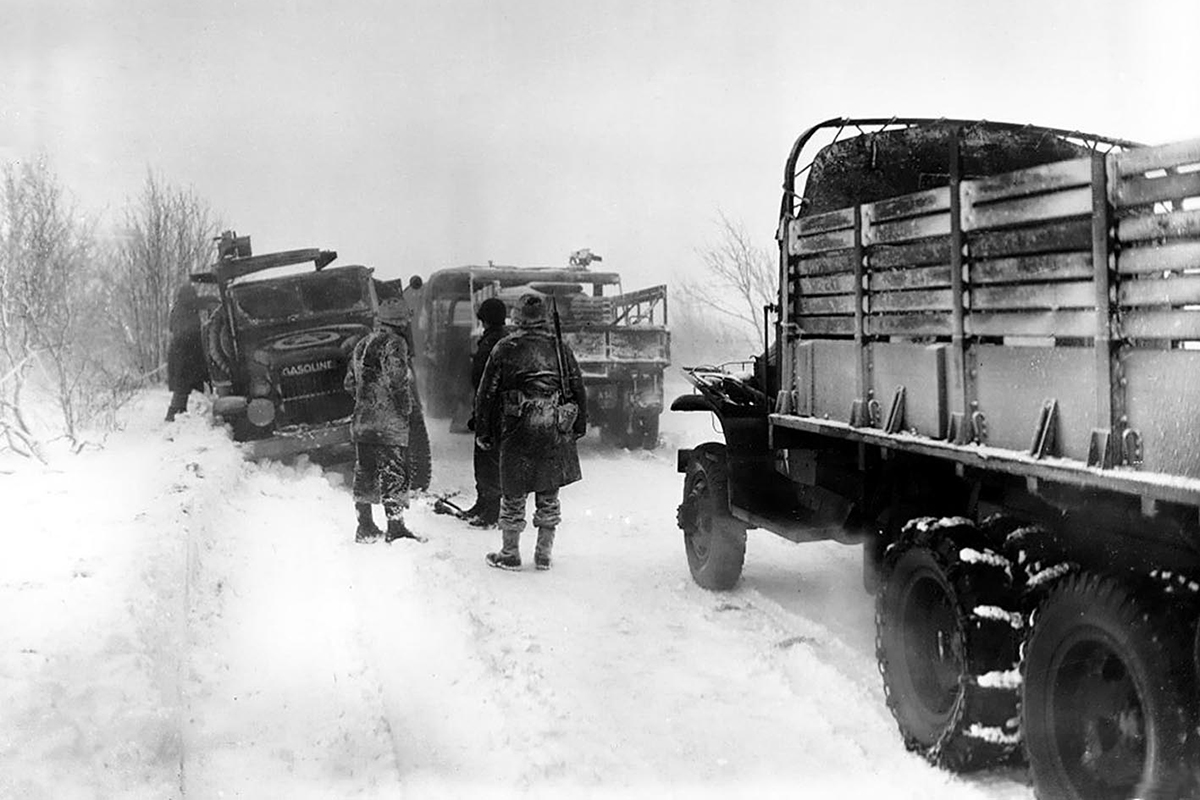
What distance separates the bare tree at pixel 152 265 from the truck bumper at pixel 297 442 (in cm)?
420

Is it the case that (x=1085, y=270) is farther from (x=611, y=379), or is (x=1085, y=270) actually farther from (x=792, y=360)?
(x=611, y=379)

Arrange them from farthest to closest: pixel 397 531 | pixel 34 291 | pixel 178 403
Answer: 1. pixel 178 403
2. pixel 34 291
3. pixel 397 531

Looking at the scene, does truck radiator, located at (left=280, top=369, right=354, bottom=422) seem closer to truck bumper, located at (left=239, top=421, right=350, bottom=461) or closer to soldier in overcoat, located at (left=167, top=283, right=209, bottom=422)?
truck bumper, located at (left=239, top=421, right=350, bottom=461)

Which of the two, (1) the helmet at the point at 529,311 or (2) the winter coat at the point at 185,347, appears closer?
(1) the helmet at the point at 529,311

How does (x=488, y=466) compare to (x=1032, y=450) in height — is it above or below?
below

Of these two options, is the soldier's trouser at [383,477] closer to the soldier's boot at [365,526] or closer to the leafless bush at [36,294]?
the soldier's boot at [365,526]

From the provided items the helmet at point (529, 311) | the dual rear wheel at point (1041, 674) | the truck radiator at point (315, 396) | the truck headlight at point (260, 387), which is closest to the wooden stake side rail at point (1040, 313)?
the dual rear wheel at point (1041, 674)

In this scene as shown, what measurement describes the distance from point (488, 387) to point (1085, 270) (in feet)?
14.7

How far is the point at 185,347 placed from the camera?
43.8 feet

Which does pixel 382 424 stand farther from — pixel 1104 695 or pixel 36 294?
pixel 1104 695

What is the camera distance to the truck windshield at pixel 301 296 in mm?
11477

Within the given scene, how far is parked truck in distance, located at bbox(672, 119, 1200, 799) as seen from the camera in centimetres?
261

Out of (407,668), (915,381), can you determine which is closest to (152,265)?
(407,668)

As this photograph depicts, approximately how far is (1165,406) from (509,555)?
4.85 meters
